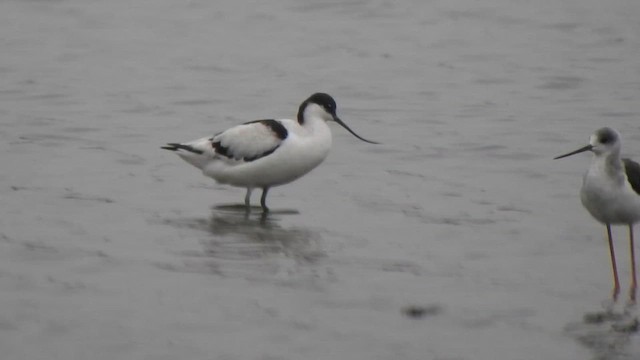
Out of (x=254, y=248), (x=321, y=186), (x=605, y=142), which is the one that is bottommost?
(x=321, y=186)

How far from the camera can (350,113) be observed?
16.5 meters

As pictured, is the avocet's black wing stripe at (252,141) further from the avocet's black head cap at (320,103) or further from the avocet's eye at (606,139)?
the avocet's eye at (606,139)

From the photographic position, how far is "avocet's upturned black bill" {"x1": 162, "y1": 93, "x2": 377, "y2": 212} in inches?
459

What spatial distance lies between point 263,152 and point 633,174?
3.08 meters

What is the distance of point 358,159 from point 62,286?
535 cm

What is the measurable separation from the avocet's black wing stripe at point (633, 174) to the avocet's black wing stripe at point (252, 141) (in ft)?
9.61

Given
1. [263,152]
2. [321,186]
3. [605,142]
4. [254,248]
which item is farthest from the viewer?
[321,186]

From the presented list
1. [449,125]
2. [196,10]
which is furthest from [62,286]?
[196,10]

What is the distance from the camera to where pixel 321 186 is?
12.7m

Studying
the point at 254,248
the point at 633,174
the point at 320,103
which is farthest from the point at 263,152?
the point at 633,174

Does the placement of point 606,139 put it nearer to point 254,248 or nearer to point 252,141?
point 254,248

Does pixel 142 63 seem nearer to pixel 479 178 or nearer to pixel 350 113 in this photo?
pixel 350 113

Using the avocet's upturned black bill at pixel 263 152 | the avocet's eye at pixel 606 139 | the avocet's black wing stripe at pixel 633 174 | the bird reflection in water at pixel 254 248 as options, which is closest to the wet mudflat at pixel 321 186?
the bird reflection in water at pixel 254 248

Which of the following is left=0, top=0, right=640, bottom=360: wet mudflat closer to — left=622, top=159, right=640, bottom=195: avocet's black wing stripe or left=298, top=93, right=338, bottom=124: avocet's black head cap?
left=622, top=159, right=640, bottom=195: avocet's black wing stripe
